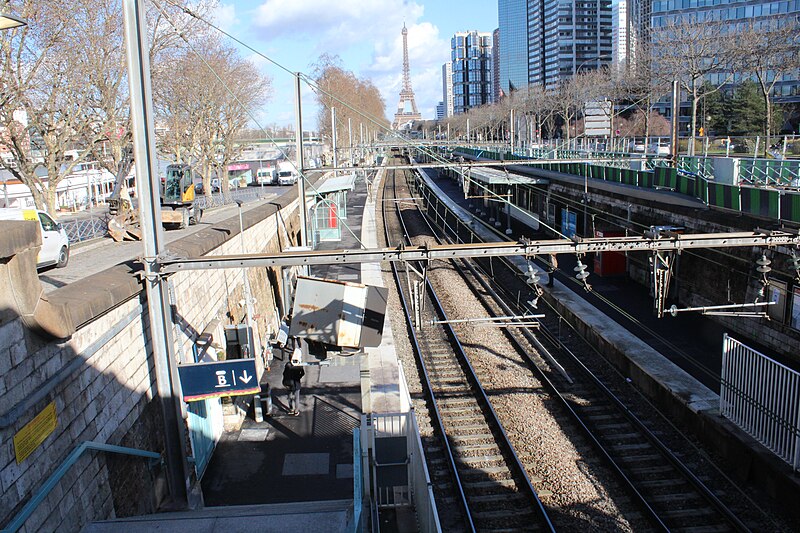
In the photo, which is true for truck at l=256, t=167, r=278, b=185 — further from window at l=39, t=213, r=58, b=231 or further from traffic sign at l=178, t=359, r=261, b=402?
traffic sign at l=178, t=359, r=261, b=402

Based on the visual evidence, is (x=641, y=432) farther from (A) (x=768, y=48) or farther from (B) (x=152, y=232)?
(A) (x=768, y=48)

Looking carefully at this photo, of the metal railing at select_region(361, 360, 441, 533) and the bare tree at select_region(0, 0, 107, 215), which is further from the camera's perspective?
the bare tree at select_region(0, 0, 107, 215)

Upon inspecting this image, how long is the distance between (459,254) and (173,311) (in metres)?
4.37

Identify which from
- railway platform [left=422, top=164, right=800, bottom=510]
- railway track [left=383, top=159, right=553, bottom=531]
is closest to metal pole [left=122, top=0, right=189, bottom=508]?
railway track [left=383, top=159, right=553, bottom=531]

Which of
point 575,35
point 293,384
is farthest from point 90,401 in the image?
point 575,35

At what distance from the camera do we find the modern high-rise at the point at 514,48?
176238mm

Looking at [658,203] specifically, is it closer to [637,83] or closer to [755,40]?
[755,40]

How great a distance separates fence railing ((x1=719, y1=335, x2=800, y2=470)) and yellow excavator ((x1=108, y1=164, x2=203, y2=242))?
10.0 m

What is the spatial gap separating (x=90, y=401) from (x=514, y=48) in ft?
608

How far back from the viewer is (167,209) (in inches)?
742

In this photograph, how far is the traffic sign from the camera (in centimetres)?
811

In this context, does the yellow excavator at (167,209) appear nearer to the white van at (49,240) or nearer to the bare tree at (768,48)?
the white van at (49,240)

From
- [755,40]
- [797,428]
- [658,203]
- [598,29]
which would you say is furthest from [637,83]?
[598,29]

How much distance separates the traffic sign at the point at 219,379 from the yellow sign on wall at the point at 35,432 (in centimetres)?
216
